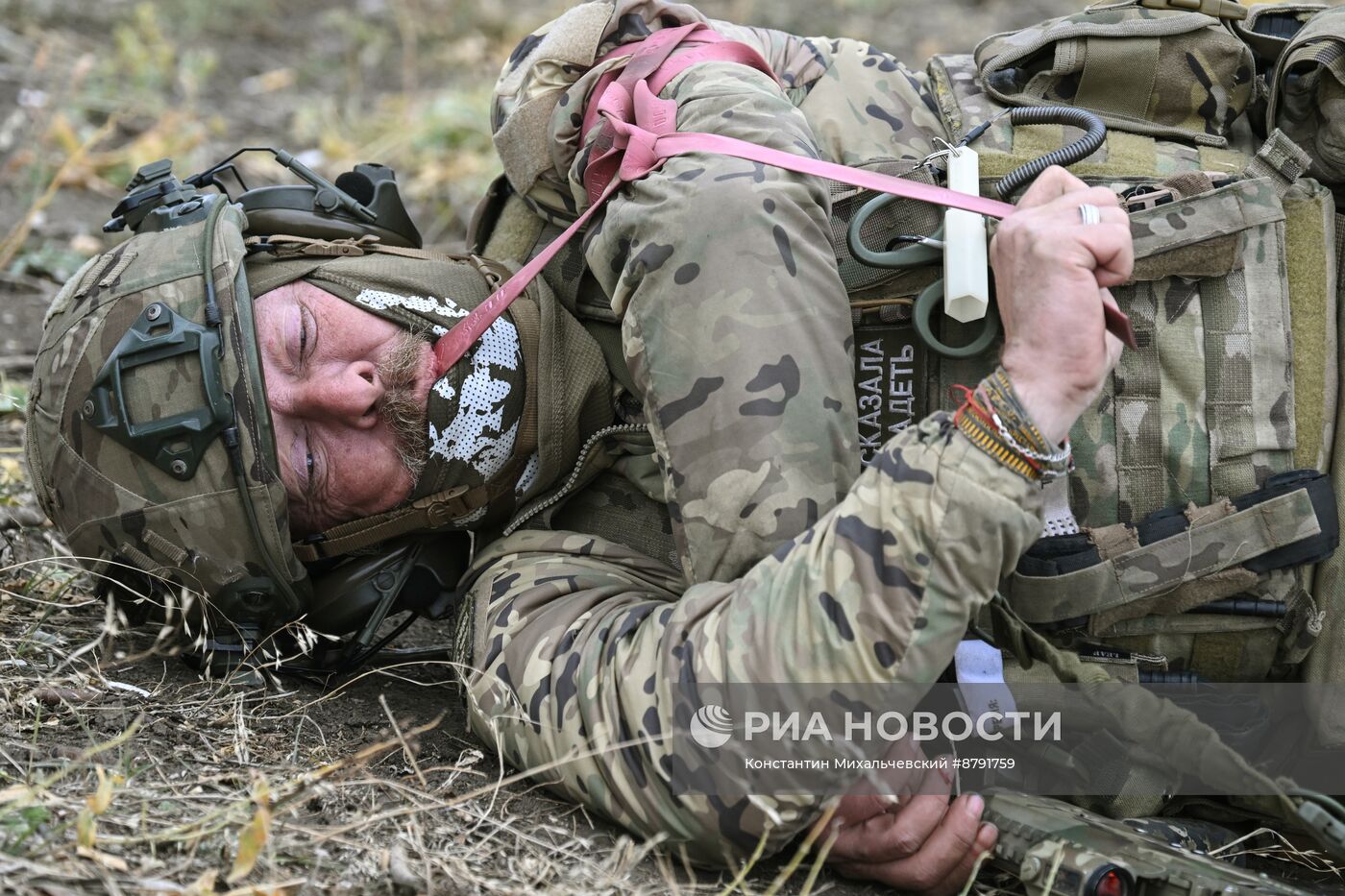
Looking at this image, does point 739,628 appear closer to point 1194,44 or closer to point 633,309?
point 633,309

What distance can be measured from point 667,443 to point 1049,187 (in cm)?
90

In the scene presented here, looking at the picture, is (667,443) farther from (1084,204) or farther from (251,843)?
(251,843)

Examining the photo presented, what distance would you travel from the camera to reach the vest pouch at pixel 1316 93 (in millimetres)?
2721

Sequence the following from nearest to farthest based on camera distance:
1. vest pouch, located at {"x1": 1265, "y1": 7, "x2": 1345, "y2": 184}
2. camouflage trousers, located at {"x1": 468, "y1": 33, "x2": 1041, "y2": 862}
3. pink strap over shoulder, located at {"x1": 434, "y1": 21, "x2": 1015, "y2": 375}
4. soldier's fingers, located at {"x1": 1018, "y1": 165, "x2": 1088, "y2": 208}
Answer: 1. camouflage trousers, located at {"x1": 468, "y1": 33, "x2": 1041, "y2": 862}
2. soldier's fingers, located at {"x1": 1018, "y1": 165, "x2": 1088, "y2": 208}
3. pink strap over shoulder, located at {"x1": 434, "y1": 21, "x2": 1015, "y2": 375}
4. vest pouch, located at {"x1": 1265, "y1": 7, "x2": 1345, "y2": 184}

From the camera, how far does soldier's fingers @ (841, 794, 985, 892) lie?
7.84ft

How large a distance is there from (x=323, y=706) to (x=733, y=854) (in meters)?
1.10

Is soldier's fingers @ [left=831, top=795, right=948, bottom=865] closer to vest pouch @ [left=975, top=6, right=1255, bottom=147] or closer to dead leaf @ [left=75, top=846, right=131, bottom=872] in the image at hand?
dead leaf @ [left=75, top=846, right=131, bottom=872]

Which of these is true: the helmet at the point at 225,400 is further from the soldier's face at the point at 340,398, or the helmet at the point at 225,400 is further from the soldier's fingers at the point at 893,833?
the soldier's fingers at the point at 893,833

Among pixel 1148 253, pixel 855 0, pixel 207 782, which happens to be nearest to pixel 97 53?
pixel 855 0

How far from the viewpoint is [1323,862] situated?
266 centimetres

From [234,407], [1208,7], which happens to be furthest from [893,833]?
[1208,7]

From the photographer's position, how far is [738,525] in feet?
7.94

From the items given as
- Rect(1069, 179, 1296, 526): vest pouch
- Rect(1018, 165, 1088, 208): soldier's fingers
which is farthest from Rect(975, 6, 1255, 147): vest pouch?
Rect(1018, 165, 1088, 208): soldier's fingers

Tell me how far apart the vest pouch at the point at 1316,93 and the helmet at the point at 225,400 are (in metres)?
1.67
